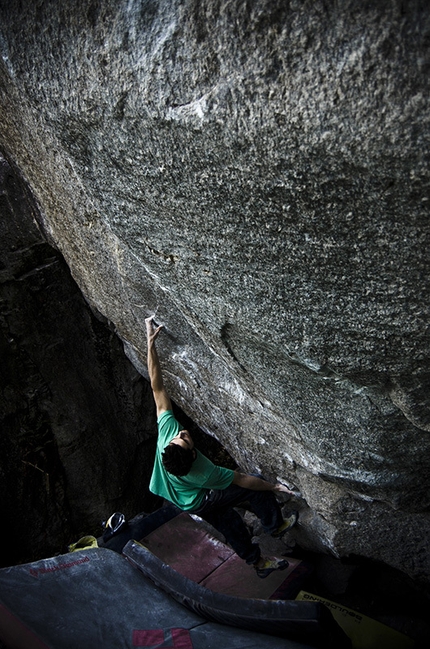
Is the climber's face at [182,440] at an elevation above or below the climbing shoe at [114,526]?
above

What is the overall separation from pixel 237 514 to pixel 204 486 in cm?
51

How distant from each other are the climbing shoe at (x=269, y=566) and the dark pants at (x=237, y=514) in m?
0.07

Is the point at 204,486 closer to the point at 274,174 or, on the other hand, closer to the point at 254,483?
the point at 254,483

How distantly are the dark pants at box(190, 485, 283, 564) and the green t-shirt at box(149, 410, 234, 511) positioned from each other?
10cm

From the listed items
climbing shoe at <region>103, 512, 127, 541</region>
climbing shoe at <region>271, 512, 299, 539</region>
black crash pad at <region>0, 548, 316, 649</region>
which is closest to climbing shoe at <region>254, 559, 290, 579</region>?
climbing shoe at <region>271, 512, 299, 539</region>

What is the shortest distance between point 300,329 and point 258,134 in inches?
30.2

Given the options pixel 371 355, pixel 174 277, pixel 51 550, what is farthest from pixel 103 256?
pixel 51 550

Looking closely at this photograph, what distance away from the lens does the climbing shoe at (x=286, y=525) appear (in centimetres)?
384

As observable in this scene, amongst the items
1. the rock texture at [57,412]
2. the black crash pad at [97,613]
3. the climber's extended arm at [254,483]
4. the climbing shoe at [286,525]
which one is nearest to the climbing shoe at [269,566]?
the climbing shoe at [286,525]

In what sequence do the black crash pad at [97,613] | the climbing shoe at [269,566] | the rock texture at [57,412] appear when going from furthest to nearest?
the rock texture at [57,412] < the climbing shoe at [269,566] < the black crash pad at [97,613]

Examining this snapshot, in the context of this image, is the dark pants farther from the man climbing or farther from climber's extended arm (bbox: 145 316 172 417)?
climber's extended arm (bbox: 145 316 172 417)

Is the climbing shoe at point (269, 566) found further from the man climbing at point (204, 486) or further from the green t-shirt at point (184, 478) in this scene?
the green t-shirt at point (184, 478)

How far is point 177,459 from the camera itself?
3.07 metres

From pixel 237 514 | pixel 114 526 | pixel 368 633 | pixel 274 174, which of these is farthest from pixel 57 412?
pixel 274 174
